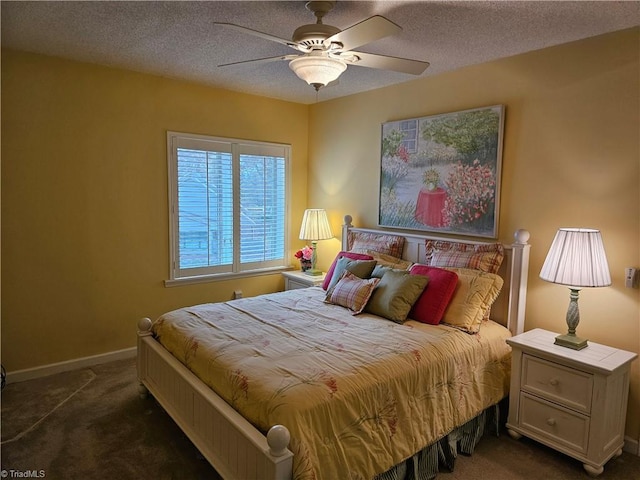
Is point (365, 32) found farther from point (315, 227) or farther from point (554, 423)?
point (315, 227)

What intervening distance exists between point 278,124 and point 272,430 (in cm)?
359

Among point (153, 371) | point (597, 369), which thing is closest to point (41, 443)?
point (153, 371)

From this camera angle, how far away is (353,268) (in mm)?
3342

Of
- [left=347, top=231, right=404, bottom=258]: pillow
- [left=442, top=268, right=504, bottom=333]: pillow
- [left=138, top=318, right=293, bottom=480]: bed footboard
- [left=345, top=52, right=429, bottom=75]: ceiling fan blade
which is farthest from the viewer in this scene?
[left=347, top=231, right=404, bottom=258]: pillow

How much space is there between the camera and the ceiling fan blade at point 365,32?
182 centimetres

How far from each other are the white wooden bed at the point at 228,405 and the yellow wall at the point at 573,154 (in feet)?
0.53

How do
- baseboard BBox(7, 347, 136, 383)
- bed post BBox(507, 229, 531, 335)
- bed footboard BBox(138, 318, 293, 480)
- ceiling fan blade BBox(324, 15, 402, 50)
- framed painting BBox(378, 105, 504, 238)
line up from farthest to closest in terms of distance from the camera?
baseboard BBox(7, 347, 136, 383), framed painting BBox(378, 105, 504, 238), bed post BBox(507, 229, 531, 335), ceiling fan blade BBox(324, 15, 402, 50), bed footboard BBox(138, 318, 293, 480)

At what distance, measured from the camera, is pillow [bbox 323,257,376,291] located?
3.30m

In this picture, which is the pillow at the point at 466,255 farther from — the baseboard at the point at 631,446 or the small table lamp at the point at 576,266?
the baseboard at the point at 631,446

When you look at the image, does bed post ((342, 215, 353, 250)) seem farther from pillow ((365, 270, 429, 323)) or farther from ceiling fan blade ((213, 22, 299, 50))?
ceiling fan blade ((213, 22, 299, 50))

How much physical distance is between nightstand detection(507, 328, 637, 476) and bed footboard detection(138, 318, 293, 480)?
1.66m

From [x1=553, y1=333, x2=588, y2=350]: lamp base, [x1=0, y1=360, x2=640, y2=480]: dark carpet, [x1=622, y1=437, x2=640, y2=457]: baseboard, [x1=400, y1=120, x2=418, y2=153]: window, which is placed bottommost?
[x1=0, y1=360, x2=640, y2=480]: dark carpet

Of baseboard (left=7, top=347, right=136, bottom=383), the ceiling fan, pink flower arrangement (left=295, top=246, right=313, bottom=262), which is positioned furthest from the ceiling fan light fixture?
baseboard (left=7, top=347, right=136, bottom=383)

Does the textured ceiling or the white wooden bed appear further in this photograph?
the textured ceiling
